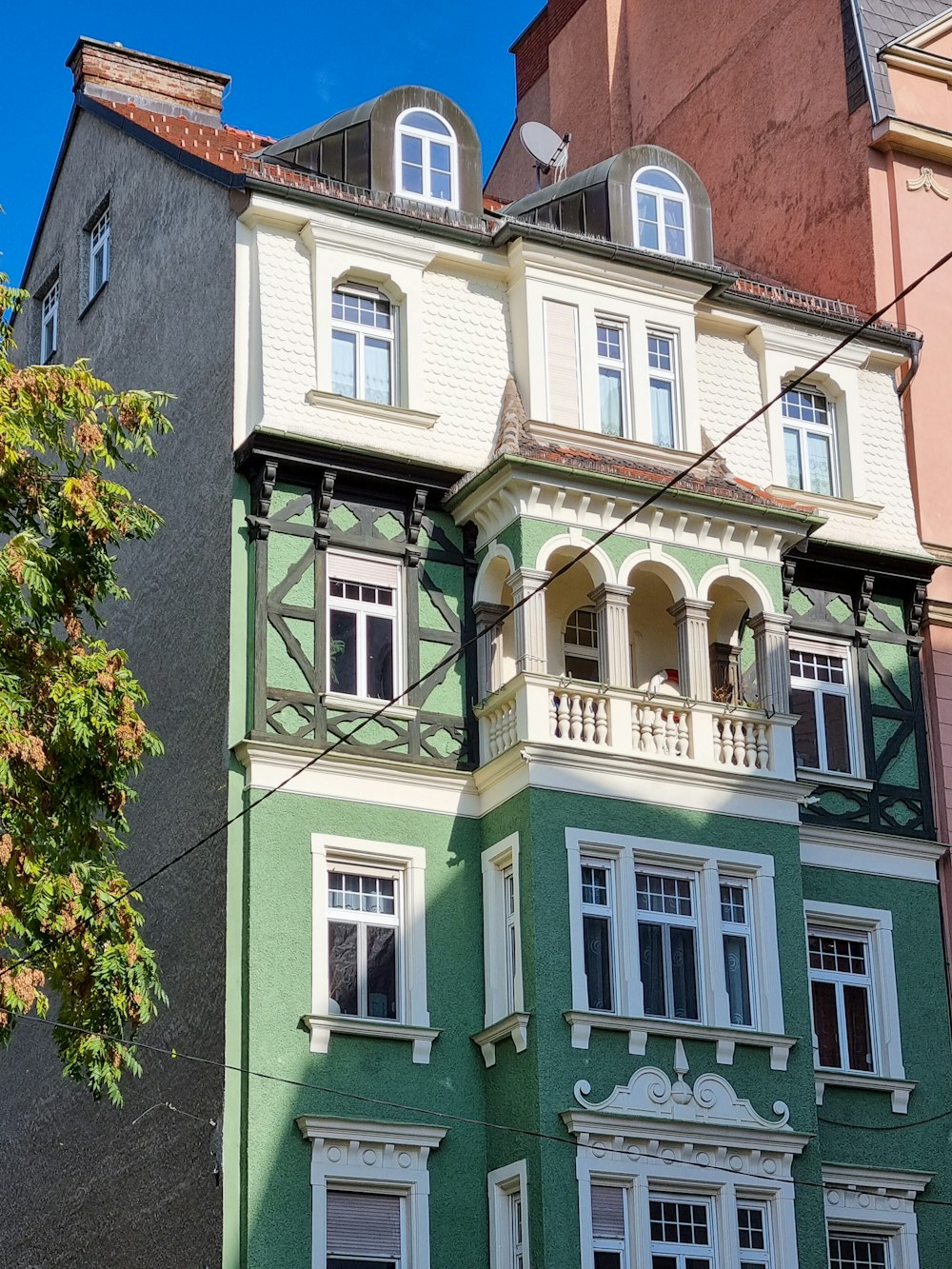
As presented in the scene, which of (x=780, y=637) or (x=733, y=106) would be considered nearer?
(x=780, y=637)

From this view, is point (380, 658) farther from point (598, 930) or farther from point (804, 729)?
point (804, 729)

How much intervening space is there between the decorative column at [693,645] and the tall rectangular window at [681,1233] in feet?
19.0

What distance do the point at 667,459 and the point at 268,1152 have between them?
9.98 metres

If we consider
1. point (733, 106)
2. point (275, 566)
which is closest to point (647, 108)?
point (733, 106)

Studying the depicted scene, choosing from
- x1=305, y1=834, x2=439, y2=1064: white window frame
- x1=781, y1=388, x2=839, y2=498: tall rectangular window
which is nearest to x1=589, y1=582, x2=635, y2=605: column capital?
x1=305, y1=834, x2=439, y2=1064: white window frame

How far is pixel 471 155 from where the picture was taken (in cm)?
2917

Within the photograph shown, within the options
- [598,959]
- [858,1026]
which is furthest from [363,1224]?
[858,1026]

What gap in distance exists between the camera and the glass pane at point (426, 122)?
2897 centimetres

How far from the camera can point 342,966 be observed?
24.5 m

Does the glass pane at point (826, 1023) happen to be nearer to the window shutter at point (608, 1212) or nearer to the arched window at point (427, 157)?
the window shutter at point (608, 1212)

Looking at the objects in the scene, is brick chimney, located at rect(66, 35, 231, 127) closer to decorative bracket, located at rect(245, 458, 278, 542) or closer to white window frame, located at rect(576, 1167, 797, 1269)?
decorative bracket, located at rect(245, 458, 278, 542)

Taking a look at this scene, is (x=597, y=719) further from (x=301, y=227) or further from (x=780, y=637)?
(x=301, y=227)

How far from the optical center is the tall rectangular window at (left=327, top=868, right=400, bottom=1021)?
80.3ft

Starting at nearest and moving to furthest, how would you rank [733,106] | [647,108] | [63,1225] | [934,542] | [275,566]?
1. [275,566]
2. [63,1225]
3. [934,542]
4. [733,106]
5. [647,108]
